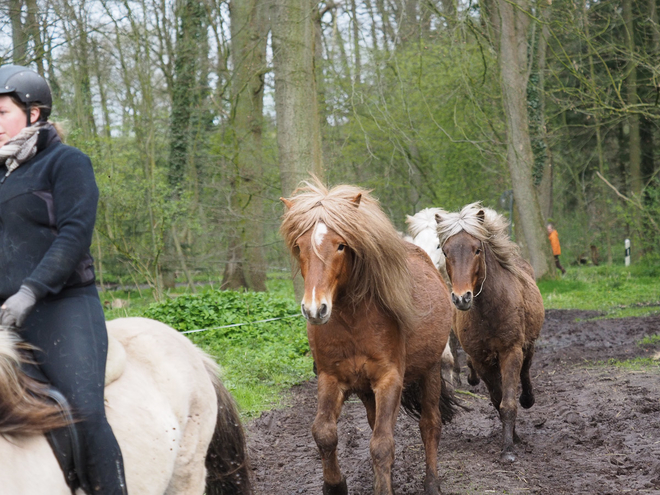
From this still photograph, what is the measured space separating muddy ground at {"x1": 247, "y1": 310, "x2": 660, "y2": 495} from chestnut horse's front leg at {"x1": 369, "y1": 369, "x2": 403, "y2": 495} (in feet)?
3.19

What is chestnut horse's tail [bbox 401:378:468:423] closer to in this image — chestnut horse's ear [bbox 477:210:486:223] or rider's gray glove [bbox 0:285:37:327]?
chestnut horse's ear [bbox 477:210:486:223]

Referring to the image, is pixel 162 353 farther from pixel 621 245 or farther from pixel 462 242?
pixel 621 245

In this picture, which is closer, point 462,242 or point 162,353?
point 162,353

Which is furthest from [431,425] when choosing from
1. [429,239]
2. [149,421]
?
[429,239]

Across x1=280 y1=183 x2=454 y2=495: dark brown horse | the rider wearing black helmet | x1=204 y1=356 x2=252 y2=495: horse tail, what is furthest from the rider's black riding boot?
x1=280 y1=183 x2=454 y2=495: dark brown horse

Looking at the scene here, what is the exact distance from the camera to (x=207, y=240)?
1767 centimetres

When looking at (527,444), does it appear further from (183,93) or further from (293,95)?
(183,93)

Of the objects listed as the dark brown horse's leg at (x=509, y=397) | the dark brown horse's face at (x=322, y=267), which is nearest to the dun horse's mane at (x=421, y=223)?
the dark brown horse's leg at (x=509, y=397)

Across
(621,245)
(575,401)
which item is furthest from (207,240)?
(621,245)

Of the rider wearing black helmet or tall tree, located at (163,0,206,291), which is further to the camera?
tall tree, located at (163,0,206,291)

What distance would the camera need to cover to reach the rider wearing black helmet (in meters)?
2.67

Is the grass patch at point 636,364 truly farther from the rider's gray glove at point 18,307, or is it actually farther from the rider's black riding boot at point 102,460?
the rider's gray glove at point 18,307

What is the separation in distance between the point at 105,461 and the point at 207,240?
15.2 meters

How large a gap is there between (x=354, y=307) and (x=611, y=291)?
14.6m
